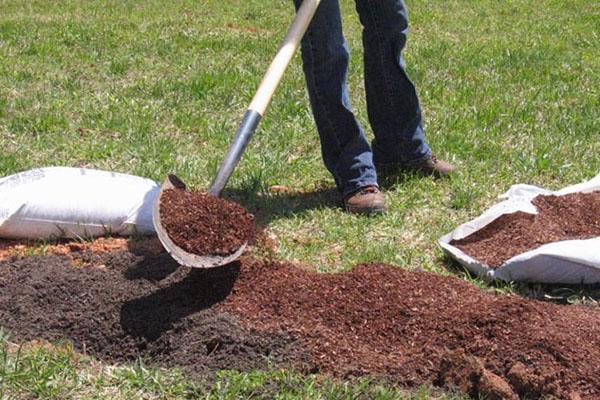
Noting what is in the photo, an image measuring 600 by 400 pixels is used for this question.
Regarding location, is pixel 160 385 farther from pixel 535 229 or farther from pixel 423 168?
pixel 423 168

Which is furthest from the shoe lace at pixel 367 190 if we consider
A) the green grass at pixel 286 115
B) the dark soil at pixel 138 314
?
the dark soil at pixel 138 314

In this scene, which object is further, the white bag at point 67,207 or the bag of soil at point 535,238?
the white bag at point 67,207

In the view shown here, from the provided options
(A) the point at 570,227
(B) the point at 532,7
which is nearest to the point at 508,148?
(A) the point at 570,227

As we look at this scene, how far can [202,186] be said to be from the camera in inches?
196

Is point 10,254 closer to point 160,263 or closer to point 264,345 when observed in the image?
point 160,263

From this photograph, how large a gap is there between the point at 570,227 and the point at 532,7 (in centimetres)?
843

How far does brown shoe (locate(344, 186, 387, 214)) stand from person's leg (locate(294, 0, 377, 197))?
31mm

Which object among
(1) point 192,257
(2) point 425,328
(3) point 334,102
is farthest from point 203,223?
(3) point 334,102

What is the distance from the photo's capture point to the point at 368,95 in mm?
5059

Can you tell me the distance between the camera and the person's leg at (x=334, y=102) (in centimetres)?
455

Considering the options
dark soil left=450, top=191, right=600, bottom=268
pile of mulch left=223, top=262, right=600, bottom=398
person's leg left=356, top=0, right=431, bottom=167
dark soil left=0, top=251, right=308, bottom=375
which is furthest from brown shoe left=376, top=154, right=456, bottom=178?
dark soil left=0, top=251, right=308, bottom=375

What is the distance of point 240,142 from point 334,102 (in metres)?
0.96

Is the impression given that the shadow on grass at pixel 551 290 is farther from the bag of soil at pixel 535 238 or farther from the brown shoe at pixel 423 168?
the brown shoe at pixel 423 168

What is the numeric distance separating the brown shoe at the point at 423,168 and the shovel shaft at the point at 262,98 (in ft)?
3.98
